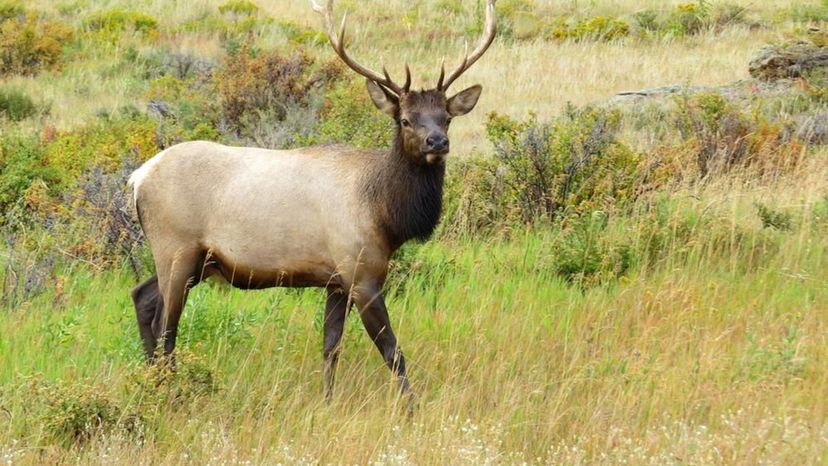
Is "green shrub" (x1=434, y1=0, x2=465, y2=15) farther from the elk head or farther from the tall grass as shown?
the elk head

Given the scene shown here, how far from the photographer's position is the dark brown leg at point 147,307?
6691mm

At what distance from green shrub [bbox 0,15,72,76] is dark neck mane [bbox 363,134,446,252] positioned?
15179 mm

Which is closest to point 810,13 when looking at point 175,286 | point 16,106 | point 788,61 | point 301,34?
point 788,61

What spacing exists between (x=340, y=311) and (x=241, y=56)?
9323mm

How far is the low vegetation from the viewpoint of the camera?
5266 mm

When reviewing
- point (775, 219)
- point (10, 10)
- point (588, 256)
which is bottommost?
point (10, 10)

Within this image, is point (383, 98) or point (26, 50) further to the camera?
point (26, 50)

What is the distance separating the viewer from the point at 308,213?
6352 millimetres

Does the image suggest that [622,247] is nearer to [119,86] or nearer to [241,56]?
[241,56]

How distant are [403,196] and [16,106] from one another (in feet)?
36.8

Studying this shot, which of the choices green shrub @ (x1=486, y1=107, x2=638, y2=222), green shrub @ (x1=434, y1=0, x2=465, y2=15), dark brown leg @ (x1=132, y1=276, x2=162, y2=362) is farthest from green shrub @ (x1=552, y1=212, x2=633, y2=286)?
green shrub @ (x1=434, y1=0, x2=465, y2=15)

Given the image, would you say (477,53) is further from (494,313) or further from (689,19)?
(689,19)

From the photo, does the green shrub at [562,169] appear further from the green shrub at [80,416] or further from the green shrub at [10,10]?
the green shrub at [10,10]

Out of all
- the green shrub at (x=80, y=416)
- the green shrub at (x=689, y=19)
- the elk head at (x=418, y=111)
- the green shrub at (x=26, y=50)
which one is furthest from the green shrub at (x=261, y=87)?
the green shrub at (x=689, y=19)
